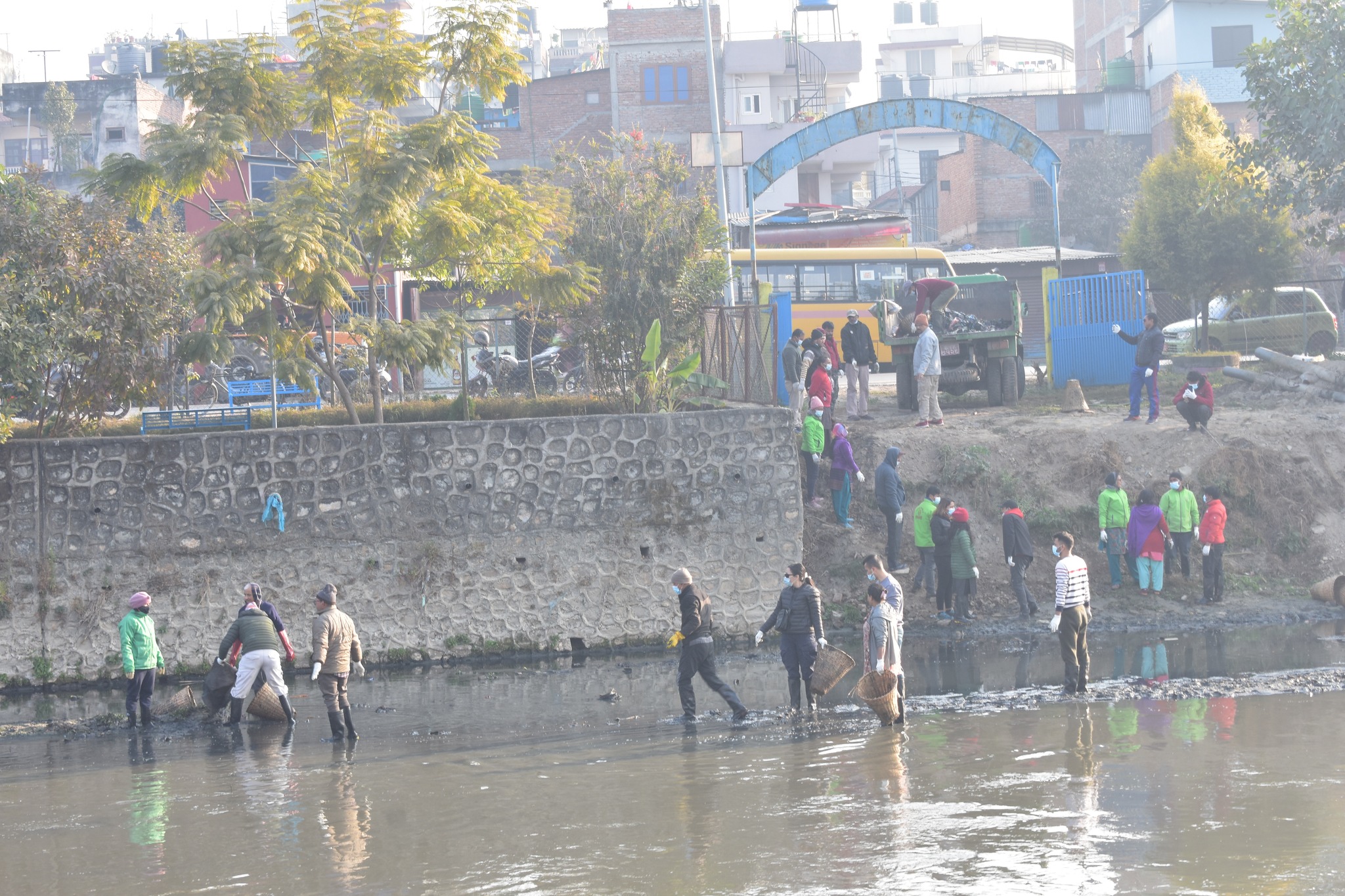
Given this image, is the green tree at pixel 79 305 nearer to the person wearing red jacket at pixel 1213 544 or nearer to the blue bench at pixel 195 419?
the blue bench at pixel 195 419

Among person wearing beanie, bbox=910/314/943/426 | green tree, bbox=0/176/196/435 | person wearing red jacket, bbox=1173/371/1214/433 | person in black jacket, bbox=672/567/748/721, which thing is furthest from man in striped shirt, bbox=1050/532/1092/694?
green tree, bbox=0/176/196/435

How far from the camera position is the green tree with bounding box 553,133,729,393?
18047 mm

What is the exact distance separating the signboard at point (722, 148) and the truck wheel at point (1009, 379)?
5.74 m

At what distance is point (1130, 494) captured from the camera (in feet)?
59.4

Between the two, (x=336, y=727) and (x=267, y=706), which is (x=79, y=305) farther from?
(x=336, y=727)

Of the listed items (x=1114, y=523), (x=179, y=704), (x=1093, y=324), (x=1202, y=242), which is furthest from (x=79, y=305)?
(x=1202, y=242)

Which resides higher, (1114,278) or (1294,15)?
(1294,15)

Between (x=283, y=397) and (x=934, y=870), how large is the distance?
45.5ft

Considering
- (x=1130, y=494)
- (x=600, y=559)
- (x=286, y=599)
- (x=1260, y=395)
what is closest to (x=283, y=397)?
(x=286, y=599)

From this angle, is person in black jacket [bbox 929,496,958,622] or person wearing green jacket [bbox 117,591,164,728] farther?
person in black jacket [bbox 929,496,958,622]

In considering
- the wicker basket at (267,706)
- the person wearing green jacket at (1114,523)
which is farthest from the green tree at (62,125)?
the person wearing green jacket at (1114,523)

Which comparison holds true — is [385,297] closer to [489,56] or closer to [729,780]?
[489,56]

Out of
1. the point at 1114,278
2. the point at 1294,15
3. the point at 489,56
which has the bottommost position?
the point at 1114,278

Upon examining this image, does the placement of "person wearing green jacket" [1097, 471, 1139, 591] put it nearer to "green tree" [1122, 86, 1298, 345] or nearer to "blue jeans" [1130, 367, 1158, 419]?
"blue jeans" [1130, 367, 1158, 419]
